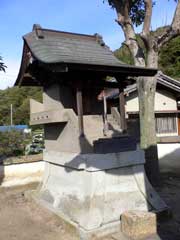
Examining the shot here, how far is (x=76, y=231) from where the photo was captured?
4727 millimetres

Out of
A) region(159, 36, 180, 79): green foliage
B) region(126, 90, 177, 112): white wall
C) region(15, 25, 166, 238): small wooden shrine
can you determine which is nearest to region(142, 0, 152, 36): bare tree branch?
region(15, 25, 166, 238): small wooden shrine

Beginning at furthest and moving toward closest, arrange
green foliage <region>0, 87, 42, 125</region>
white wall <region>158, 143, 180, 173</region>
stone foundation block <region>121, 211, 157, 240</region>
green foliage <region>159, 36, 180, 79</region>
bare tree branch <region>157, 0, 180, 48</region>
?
1. green foliage <region>0, 87, 42, 125</region>
2. green foliage <region>159, 36, 180, 79</region>
3. white wall <region>158, 143, 180, 173</region>
4. bare tree branch <region>157, 0, 180, 48</region>
5. stone foundation block <region>121, 211, 157, 240</region>

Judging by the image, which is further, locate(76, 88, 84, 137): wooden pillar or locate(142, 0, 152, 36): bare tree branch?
locate(142, 0, 152, 36): bare tree branch

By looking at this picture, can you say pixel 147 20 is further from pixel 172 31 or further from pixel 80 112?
pixel 80 112

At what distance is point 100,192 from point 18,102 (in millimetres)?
47361

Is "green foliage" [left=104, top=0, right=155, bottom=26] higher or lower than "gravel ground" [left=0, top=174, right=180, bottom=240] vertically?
higher

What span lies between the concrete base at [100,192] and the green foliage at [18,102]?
3622 cm

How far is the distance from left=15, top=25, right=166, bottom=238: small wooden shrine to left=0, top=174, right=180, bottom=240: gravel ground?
0.22m

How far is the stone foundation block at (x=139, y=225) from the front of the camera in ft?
14.9

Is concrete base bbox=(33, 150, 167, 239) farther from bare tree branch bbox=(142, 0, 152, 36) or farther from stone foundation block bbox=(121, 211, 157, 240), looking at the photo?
bare tree branch bbox=(142, 0, 152, 36)

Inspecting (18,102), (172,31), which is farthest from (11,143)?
(18,102)

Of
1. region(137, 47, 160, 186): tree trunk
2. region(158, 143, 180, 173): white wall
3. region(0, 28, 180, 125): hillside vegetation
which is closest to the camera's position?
region(137, 47, 160, 186): tree trunk

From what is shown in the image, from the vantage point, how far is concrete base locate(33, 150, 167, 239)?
481cm

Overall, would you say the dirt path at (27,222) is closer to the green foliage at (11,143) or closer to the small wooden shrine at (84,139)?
the small wooden shrine at (84,139)
